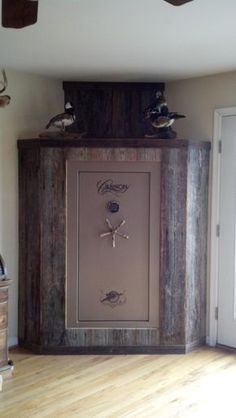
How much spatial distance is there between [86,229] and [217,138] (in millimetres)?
1337

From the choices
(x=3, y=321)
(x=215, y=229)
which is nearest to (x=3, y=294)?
(x=3, y=321)

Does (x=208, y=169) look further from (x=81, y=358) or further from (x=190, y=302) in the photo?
(x=81, y=358)

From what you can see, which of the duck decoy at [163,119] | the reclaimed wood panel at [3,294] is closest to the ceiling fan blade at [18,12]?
the duck decoy at [163,119]

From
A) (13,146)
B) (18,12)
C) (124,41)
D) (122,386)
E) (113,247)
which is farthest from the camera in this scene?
(13,146)

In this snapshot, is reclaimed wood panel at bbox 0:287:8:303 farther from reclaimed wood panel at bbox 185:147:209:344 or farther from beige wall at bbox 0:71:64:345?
reclaimed wood panel at bbox 185:147:209:344

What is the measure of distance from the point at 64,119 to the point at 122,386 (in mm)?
2080

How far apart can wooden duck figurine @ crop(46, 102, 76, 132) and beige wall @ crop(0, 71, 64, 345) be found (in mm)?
258

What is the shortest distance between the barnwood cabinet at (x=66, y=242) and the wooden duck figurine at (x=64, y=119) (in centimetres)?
23

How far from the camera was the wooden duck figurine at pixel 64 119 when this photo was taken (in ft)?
12.5

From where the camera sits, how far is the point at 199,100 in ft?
13.4

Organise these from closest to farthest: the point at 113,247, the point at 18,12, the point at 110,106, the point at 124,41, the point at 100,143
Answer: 1. the point at 18,12
2. the point at 124,41
3. the point at 100,143
4. the point at 113,247
5. the point at 110,106

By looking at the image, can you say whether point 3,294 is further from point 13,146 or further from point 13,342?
point 13,146

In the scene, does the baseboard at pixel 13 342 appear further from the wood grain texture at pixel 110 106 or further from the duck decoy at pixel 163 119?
the duck decoy at pixel 163 119

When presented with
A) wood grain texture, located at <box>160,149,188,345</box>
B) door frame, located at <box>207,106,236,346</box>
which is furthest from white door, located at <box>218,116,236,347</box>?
wood grain texture, located at <box>160,149,188,345</box>
